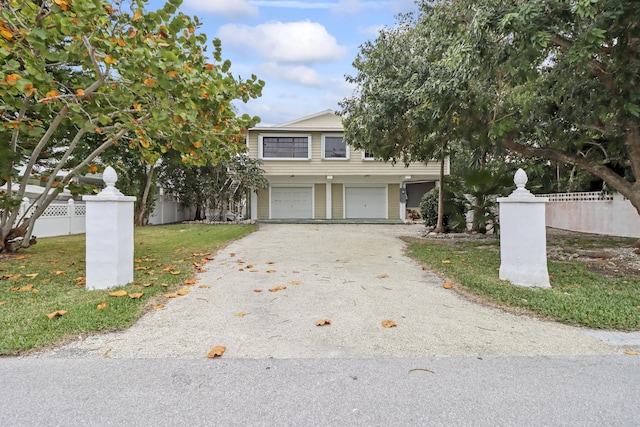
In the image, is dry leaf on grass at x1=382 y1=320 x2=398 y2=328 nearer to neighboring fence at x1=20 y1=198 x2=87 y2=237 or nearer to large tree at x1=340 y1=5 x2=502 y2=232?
large tree at x1=340 y1=5 x2=502 y2=232

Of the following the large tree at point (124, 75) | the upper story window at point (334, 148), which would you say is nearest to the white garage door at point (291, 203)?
the upper story window at point (334, 148)

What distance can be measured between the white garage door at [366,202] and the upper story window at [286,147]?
153 inches

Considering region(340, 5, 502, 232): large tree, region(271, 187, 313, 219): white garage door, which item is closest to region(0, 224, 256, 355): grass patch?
region(340, 5, 502, 232): large tree

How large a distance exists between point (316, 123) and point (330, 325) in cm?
1648

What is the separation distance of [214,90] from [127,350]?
3324 millimetres

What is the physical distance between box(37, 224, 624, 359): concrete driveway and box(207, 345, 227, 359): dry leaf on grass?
5cm

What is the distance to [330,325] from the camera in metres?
3.54

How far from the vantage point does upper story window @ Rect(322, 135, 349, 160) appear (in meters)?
19.0

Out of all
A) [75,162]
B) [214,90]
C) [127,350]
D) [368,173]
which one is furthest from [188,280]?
[368,173]

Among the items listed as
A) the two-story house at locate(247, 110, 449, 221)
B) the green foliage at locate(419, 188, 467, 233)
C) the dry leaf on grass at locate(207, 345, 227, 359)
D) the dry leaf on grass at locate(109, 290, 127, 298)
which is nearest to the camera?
the dry leaf on grass at locate(207, 345, 227, 359)

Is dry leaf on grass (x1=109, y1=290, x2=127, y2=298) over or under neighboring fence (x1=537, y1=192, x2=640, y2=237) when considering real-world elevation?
under

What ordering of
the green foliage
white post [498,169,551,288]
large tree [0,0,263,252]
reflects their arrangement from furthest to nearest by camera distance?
the green foliage → white post [498,169,551,288] → large tree [0,0,263,252]

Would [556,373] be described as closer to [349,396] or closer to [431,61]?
[349,396]

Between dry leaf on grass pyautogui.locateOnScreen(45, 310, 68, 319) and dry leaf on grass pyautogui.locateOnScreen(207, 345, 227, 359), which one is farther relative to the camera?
dry leaf on grass pyautogui.locateOnScreen(45, 310, 68, 319)
